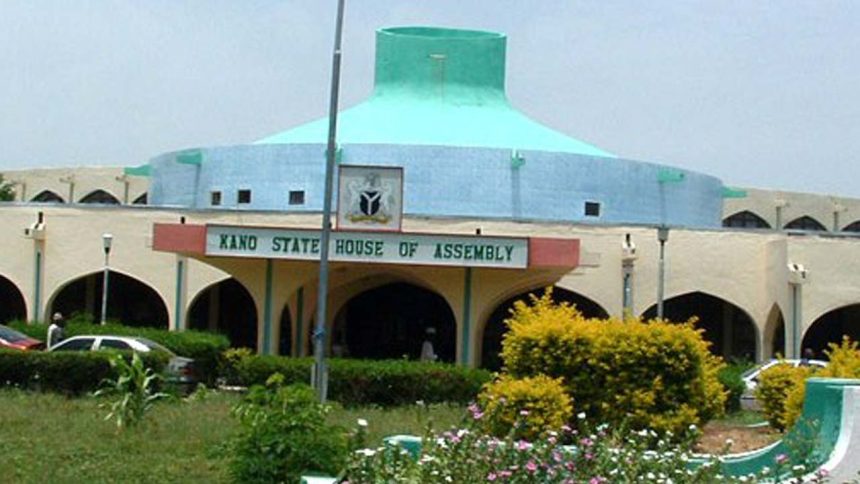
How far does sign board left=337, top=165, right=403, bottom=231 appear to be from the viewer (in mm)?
29688

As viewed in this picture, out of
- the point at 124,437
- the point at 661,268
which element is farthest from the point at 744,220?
the point at 124,437

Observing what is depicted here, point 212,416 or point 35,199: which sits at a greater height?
point 35,199

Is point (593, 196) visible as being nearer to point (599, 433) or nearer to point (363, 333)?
point (363, 333)

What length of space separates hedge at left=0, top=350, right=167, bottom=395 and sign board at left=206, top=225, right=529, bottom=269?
7.39 meters

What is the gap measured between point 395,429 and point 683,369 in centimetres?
313

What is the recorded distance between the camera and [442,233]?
32.1 m

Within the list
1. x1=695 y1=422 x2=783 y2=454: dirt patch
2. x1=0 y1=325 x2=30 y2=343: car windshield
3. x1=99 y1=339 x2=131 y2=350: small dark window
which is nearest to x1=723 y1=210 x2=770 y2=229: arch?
x1=0 y1=325 x2=30 y2=343: car windshield

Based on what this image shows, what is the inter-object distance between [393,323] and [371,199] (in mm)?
10148

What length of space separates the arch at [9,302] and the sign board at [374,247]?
1264 centimetres

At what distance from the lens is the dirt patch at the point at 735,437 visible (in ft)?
53.5

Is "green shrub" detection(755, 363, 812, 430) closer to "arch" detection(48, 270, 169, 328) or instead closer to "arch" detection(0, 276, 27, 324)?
"arch" detection(48, 270, 169, 328)

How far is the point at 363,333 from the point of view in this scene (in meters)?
39.6

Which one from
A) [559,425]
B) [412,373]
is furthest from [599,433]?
[412,373]

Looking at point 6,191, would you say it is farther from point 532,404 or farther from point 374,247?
point 532,404
